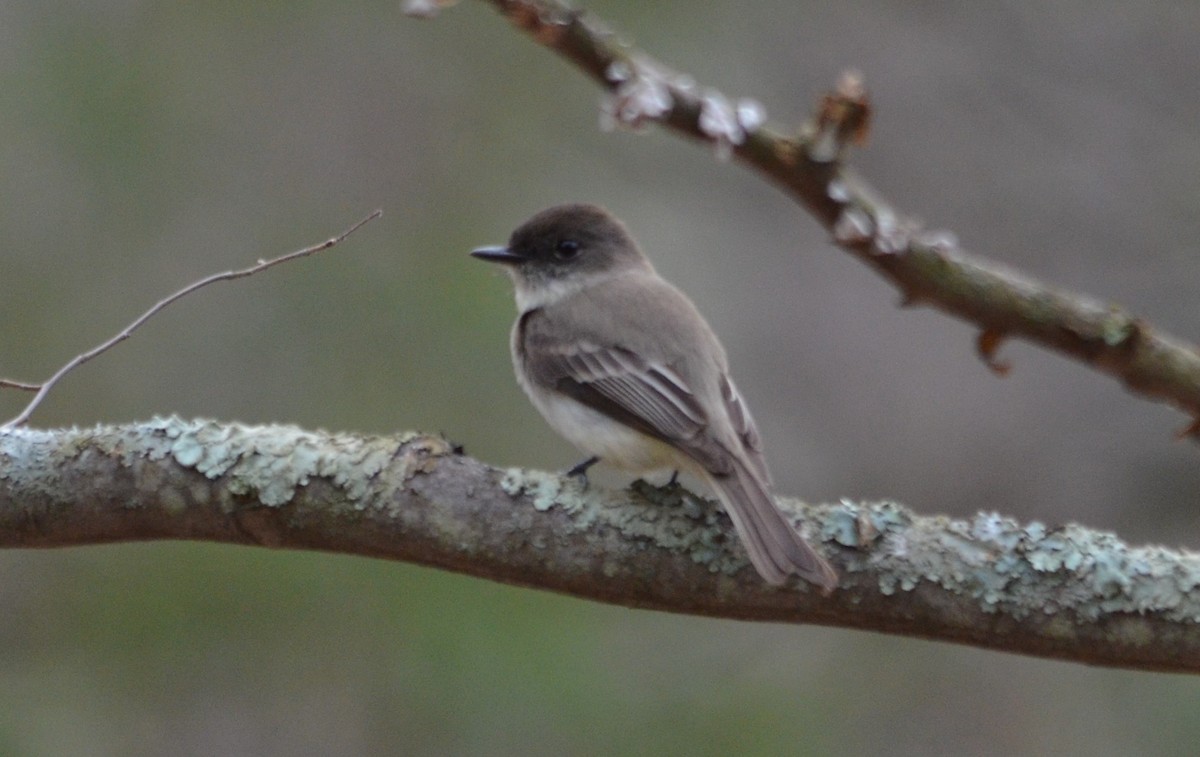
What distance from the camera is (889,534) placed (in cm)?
374

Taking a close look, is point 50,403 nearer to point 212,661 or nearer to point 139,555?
point 139,555

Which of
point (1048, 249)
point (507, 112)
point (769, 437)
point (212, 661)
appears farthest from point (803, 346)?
point (212, 661)

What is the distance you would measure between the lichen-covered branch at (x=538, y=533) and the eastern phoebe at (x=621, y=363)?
0.24 meters

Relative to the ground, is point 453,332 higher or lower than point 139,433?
higher

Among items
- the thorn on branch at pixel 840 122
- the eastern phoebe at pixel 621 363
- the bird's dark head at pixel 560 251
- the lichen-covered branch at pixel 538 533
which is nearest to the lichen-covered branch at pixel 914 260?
the thorn on branch at pixel 840 122

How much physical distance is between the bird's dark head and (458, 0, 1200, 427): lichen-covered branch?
1243mm

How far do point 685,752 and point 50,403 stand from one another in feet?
11.7

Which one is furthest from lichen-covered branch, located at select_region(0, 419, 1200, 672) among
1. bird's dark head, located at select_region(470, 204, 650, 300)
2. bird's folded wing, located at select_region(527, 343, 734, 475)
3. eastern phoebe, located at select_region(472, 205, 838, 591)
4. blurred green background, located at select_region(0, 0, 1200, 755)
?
blurred green background, located at select_region(0, 0, 1200, 755)

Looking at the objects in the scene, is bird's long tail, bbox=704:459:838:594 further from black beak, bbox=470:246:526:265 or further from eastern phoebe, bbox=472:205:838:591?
black beak, bbox=470:246:526:265

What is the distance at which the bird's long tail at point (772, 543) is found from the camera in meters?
3.52

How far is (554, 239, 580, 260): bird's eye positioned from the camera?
18.6 ft

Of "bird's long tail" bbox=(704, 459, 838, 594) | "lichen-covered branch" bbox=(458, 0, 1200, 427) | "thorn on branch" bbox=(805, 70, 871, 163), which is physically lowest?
"bird's long tail" bbox=(704, 459, 838, 594)

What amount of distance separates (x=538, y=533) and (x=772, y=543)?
0.61 metres

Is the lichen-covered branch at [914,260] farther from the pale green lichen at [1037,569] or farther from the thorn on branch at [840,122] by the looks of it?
the pale green lichen at [1037,569]
